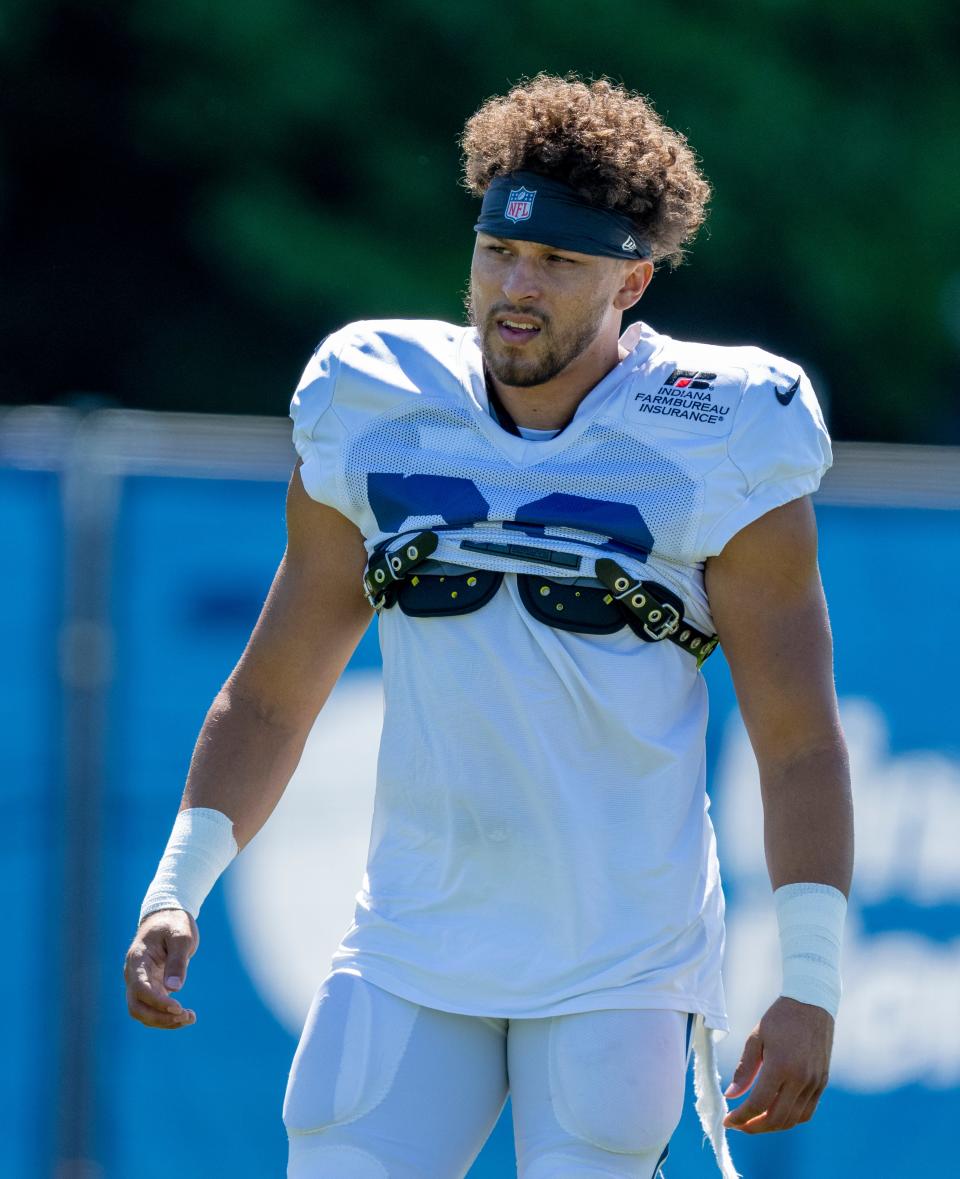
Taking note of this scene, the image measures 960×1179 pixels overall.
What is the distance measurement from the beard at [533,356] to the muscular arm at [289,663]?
37 centimetres

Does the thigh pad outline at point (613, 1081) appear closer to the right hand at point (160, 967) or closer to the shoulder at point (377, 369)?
the right hand at point (160, 967)

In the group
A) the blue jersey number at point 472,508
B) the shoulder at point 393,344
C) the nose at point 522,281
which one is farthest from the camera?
the shoulder at point 393,344

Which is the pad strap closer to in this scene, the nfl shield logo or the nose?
the nose

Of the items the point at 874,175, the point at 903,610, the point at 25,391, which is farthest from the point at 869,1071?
the point at 25,391

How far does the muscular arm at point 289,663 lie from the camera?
3195 millimetres

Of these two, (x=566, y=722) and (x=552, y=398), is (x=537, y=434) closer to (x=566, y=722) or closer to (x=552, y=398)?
(x=552, y=398)

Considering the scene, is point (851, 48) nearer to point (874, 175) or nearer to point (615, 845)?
point (874, 175)

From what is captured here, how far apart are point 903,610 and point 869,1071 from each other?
3.81ft

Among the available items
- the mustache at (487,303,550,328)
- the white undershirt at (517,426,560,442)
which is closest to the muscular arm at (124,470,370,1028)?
the white undershirt at (517,426,560,442)

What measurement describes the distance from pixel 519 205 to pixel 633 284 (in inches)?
Answer: 9.9

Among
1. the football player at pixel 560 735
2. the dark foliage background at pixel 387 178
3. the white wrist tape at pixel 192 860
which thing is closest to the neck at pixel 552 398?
the football player at pixel 560 735

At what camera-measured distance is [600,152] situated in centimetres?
316

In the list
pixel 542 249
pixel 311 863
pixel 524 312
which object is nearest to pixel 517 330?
pixel 524 312

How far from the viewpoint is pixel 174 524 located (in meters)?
4.82
